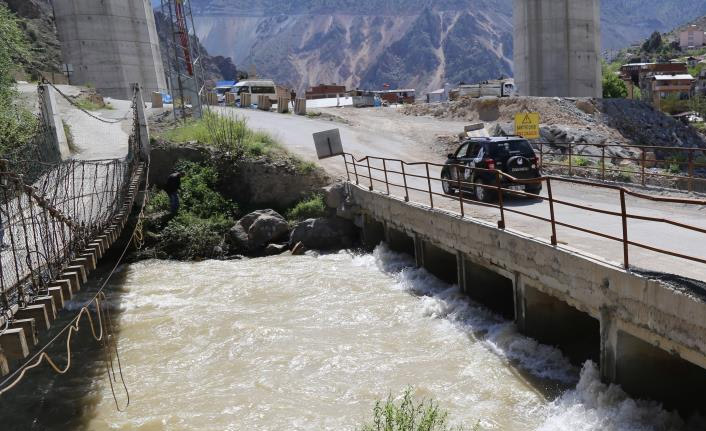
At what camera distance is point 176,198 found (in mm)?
20000

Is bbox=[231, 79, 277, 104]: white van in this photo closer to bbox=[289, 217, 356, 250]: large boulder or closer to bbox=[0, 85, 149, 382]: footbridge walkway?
bbox=[289, 217, 356, 250]: large boulder

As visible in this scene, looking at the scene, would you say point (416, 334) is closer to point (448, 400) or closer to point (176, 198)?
point (448, 400)

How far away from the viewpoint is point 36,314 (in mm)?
6562

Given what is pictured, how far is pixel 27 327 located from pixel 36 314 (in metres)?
0.31

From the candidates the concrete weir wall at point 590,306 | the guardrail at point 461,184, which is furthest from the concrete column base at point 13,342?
the concrete weir wall at point 590,306

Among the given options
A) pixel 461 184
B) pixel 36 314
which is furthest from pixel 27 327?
pixel 461 184

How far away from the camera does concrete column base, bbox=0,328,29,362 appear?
19.3 feet

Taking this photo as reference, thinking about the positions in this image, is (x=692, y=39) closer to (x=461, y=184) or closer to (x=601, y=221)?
(x=601, y=221)

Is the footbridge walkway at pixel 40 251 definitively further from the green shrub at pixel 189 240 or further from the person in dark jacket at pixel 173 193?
the green shrub at pixel 189 240

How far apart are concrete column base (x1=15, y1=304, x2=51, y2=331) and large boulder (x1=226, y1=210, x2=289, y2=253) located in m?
12.2

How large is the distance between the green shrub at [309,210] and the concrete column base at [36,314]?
13.5m

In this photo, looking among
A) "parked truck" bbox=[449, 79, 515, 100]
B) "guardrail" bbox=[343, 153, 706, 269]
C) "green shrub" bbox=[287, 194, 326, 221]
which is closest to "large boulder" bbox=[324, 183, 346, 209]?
"green shrub" bbox=[287, 194, 326, 221]

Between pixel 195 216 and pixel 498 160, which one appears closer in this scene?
pixel 498 160

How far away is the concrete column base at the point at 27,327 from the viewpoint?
6.18 m
